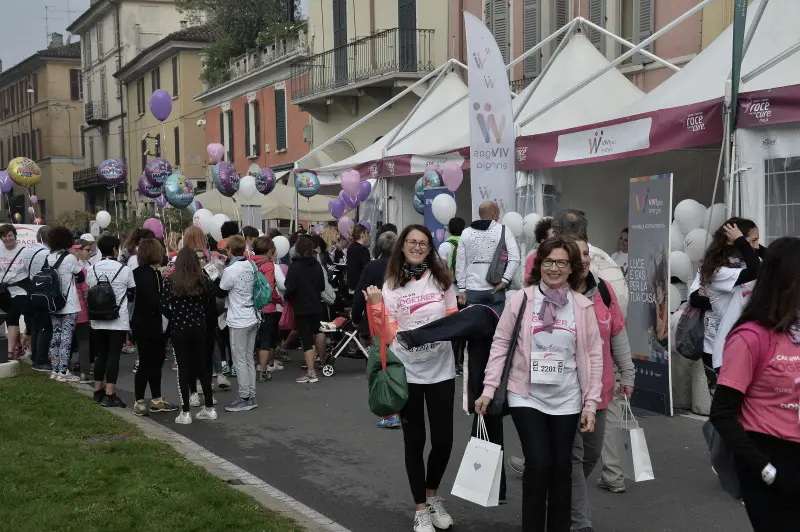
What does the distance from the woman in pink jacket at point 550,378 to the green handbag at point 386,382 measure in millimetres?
661

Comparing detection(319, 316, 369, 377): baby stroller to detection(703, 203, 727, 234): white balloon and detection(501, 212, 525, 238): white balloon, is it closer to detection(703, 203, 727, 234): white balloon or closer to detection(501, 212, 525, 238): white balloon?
detection(501, 212, 525, 238): white balloon

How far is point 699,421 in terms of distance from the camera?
8633 mm

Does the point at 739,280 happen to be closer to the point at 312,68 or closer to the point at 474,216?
the point at 474,216

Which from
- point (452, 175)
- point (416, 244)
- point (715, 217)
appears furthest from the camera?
point (452, 175)

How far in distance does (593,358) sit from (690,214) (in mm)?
4916

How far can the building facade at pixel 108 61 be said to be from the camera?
5662 cm

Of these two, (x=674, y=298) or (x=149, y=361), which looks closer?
(x=674, y=298)

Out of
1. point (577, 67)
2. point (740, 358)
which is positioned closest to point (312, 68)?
point (577, 67)

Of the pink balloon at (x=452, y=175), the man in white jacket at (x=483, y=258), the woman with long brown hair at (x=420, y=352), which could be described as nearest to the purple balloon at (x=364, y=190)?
the pink balloon at (x=452, y=175)

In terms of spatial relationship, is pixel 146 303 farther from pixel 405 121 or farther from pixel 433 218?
pixel 405 121

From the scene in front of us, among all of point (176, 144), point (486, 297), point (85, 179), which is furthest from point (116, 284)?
point (85, 179)

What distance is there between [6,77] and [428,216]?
242ft

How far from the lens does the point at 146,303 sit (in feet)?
31.3

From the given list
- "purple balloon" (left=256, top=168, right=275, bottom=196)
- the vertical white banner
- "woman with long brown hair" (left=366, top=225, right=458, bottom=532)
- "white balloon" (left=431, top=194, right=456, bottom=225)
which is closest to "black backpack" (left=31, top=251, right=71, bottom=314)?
"white balloon" (left=431, top=194, right=456, bottom=225)
